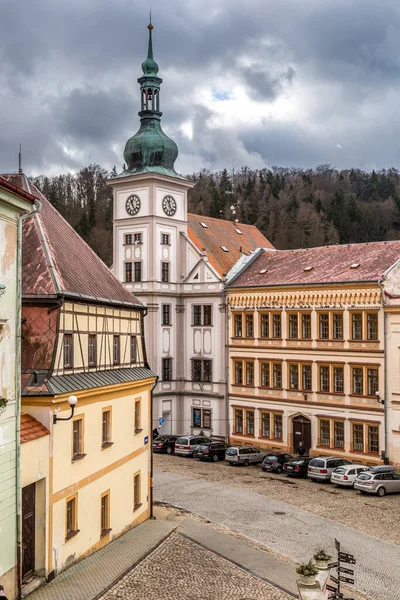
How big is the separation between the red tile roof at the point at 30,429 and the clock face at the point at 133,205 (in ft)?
112

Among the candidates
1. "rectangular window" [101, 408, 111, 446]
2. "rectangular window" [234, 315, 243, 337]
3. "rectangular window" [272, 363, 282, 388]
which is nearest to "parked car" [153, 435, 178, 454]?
"rectangular window" [272, 363, 282, 388]

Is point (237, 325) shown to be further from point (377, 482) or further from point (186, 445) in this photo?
point (377, 482)

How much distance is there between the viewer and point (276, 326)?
156 feet

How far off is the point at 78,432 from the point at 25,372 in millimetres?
2894

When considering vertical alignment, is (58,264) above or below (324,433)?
above

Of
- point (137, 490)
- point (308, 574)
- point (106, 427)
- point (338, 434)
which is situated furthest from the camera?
point (338, 434)

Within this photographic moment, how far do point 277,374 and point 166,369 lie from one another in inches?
354

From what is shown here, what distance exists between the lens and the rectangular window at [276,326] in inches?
1860

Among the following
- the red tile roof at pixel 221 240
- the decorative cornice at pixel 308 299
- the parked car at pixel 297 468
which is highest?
the red tile roof at pixel 221 240

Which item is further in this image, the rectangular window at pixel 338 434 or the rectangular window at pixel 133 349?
the rectangular window at pixel 338 434

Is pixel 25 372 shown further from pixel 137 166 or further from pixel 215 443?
pixel 137 166

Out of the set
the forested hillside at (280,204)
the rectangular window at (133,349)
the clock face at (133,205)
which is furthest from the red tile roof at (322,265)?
the forested hillside at (280,204)

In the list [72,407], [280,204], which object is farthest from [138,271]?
[280,204]

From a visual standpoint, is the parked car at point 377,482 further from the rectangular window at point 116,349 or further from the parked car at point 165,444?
the rectangular window at point 116,349
